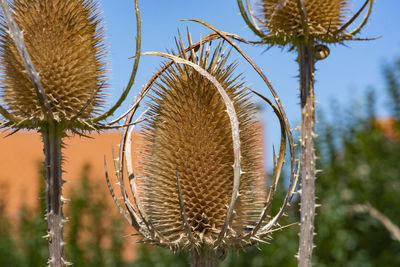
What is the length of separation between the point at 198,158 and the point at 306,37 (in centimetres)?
95

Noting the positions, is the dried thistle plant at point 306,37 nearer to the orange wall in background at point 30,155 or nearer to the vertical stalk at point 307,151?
the vertical stalk at point 307,151

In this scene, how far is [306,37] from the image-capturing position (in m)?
2.72

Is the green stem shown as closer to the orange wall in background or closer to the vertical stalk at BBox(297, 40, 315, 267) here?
the vertical stalk at BBox(297, 40, 315, 267)

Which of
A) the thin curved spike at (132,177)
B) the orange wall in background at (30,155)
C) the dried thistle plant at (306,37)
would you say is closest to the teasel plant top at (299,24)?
the dried thistle plant at (306,37)

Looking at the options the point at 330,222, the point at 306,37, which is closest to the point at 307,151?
the point at 306,37

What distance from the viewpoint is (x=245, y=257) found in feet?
23.3

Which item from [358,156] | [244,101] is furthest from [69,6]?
[358,156]

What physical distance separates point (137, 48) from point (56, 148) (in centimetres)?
51

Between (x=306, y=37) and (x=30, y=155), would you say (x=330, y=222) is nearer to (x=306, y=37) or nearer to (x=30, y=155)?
(x=306, y=37)

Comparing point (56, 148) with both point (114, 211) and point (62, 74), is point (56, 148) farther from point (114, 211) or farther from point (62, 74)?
point (114, 211)

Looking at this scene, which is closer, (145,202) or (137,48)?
(137,48)

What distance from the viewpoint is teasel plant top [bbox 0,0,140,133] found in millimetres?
2080

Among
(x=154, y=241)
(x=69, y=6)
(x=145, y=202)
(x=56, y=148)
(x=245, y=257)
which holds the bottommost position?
(x=245, y=257)

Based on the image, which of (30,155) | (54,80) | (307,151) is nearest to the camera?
(54,80)
